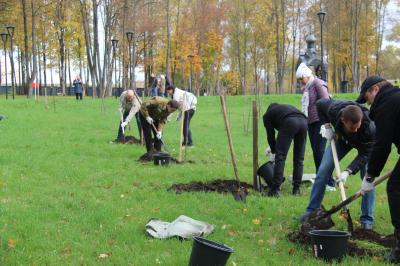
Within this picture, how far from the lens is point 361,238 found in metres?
5.38

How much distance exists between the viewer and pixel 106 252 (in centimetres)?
498

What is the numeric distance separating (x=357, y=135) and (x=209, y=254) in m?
2.49

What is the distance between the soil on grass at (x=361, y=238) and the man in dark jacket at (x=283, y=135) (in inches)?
75.3

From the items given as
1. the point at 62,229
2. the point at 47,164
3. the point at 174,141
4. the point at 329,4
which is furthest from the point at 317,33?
the point at 62,229

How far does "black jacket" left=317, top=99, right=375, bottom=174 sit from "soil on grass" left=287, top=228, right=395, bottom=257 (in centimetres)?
74

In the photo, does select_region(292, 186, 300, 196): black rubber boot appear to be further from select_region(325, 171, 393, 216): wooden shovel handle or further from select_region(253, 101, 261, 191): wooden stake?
select_region(325, 171, 393, 216): wooden shovel handle

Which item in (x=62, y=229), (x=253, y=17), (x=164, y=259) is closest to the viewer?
(x=164, y=259)

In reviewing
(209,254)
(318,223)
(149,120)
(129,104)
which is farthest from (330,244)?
(129,104)

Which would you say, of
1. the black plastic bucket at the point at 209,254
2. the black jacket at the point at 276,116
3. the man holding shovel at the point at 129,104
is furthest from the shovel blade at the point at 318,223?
the man holding shovel at the point at 129,104

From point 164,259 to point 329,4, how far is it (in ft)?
134

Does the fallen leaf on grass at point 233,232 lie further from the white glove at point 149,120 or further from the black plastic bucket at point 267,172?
the white glove at point 149,120

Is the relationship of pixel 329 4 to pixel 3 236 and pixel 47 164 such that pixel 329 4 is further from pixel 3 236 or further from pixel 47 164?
pixel 3 236

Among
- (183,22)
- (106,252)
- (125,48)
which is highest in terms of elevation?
(183,22)

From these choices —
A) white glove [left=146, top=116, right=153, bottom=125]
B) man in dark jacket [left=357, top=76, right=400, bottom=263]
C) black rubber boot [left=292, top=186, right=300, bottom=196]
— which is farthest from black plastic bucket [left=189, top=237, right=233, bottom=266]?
white glove [left=146, top=116, right=153, bottom=125]
